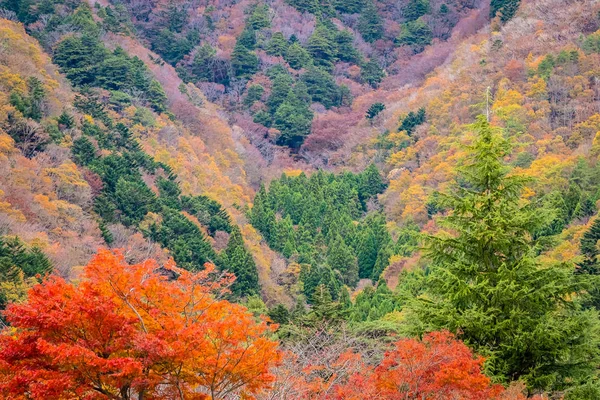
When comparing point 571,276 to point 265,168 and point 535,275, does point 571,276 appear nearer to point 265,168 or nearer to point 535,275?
point 535,275

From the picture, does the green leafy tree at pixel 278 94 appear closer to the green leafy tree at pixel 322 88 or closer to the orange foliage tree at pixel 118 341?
the green leafy tree at pixel 322 88

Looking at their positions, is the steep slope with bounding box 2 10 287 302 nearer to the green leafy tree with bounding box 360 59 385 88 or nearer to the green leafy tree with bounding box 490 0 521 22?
the green leafy tree with bounding box 490 0 521 22

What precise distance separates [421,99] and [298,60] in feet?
94.7

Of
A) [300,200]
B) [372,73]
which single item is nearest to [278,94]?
[372,73]

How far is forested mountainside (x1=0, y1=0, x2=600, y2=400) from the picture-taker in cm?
1560

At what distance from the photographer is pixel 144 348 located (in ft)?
46.4

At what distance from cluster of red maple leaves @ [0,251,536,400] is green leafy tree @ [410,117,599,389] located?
1042 mm

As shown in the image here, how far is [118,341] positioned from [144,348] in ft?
2.62

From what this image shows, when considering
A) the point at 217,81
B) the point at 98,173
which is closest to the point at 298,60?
the point at 217,81

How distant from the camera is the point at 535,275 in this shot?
17.7 metres

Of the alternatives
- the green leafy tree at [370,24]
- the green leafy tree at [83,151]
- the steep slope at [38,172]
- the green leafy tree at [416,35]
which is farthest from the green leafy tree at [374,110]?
the green leafy tree at [83,151]

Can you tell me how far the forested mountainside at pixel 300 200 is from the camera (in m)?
15.6

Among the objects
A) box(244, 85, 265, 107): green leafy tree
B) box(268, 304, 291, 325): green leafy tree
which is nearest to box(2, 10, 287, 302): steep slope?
box(268, 304, 291, 325): green leafy tree

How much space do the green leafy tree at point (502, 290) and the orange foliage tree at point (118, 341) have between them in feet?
14.9
